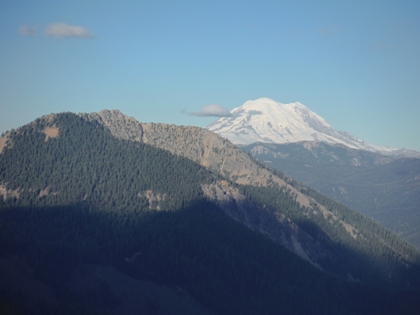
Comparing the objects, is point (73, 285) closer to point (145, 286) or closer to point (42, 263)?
point (42, 263)

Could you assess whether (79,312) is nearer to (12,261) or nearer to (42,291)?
(42,291)

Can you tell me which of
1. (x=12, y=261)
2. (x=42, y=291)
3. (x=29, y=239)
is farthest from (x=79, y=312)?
(x=29, y=239)

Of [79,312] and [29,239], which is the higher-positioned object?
[29,239]

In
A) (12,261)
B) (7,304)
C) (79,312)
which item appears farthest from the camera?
(12,261)

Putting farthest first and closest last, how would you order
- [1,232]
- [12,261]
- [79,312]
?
[1,232] → [12,261] → [79,312]

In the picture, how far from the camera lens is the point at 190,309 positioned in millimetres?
199625

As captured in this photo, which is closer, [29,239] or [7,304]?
[7,304]

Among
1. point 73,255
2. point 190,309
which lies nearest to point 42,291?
point 73,255

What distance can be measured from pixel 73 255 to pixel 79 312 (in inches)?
1251

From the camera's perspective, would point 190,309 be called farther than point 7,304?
Yes

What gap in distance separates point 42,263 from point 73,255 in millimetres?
13309

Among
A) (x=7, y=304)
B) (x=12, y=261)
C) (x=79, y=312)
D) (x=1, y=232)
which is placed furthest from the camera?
(x=1, y=232)

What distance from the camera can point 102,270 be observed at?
19800cm

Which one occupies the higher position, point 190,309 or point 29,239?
point 29,239
